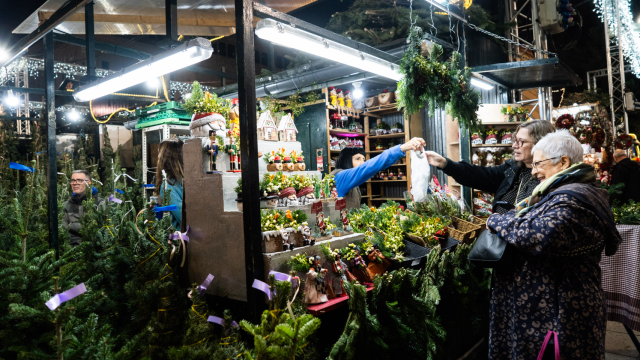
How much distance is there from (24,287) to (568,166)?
104 inches

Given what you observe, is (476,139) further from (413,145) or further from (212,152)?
(212,152)

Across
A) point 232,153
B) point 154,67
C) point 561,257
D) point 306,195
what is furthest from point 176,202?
point 561,257

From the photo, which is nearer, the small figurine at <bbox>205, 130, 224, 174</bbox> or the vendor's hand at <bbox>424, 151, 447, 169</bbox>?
the small figurine at <bbox>205, 130, 224, 174</bbox>

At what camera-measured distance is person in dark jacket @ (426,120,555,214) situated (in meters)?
2.57

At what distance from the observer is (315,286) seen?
2.20m

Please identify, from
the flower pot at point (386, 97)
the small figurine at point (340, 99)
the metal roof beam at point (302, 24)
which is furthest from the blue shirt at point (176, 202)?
the flower pot at point (386, 97)

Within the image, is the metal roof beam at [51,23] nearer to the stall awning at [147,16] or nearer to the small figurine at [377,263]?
the stall awning at [147,16]

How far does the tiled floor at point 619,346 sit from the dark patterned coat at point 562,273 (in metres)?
2.14

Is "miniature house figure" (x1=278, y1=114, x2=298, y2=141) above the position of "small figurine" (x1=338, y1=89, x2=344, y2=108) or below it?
below

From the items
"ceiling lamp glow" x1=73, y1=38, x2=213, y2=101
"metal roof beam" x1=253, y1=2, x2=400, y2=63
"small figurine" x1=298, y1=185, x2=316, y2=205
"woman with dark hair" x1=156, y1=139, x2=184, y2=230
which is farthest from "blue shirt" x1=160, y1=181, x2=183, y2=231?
"metal roof beam" x1=253, y1=2, x2=400, y2=63

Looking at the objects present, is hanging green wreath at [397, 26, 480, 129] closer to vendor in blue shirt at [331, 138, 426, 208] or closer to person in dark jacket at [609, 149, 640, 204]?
vendor in blue shirt at [331, 138, 426, 208]

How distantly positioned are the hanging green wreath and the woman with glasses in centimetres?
158

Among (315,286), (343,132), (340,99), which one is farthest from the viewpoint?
(343,132)

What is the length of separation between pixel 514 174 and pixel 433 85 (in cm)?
120
